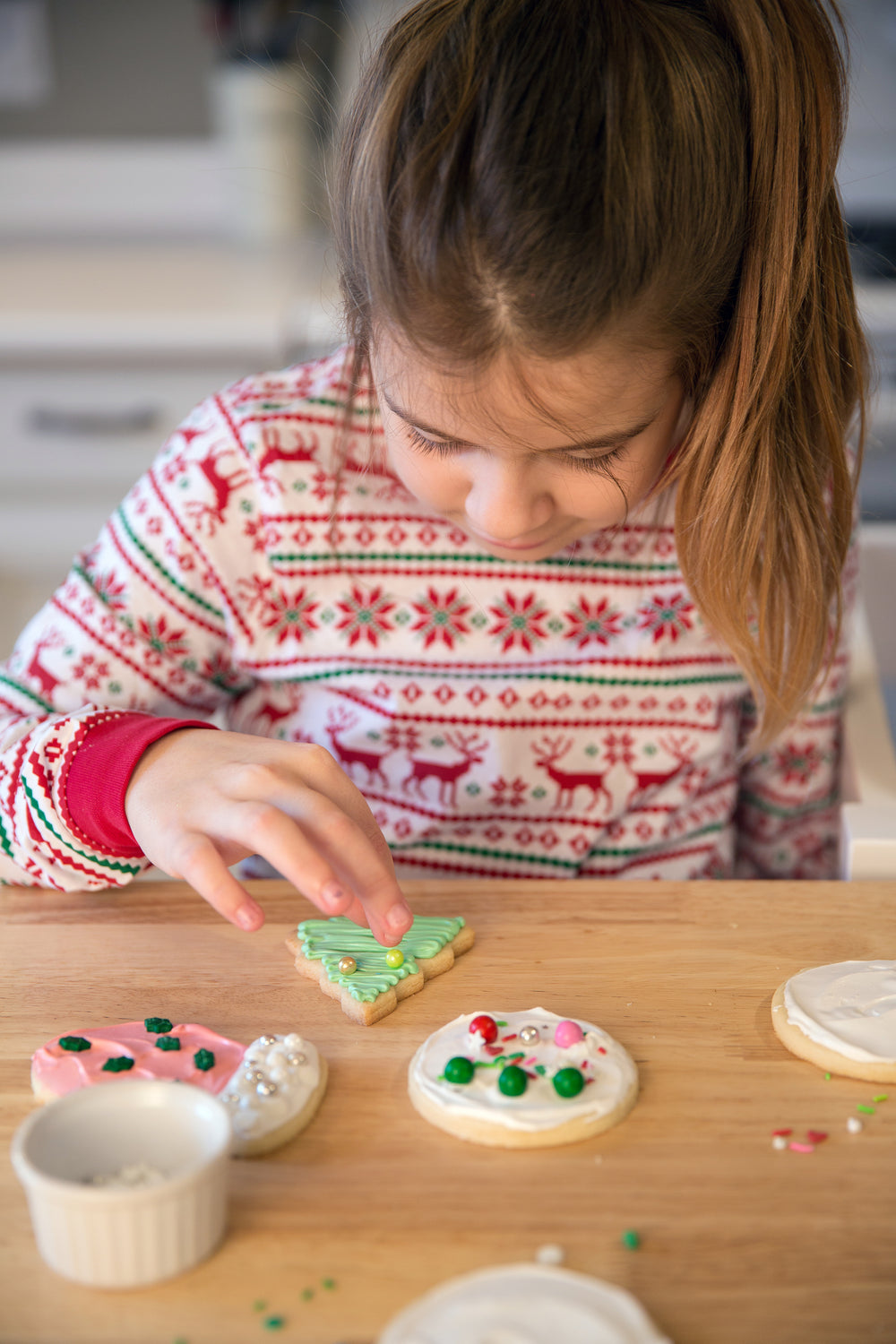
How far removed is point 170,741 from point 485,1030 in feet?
0.92

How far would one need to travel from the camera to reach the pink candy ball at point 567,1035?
2.01ft

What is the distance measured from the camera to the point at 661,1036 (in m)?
0.64

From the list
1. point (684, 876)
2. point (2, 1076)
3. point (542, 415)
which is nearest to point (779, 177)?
point (542, 415)

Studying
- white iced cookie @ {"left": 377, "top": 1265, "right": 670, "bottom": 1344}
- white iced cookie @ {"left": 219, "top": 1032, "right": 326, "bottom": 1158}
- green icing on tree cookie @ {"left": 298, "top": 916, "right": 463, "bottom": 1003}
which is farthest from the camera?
green icing on tree cookie @ {"left": 298, "top": 916, "right": 463, "bottom": 1003}

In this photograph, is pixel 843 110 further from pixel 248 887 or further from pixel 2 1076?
pixel 2 1076

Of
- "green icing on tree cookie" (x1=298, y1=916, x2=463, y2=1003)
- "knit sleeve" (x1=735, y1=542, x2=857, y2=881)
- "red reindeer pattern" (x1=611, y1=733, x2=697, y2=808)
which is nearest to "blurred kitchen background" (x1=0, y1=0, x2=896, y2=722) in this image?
"knit sleeve" (x1=735, y1=542, x2=857, y2=881)

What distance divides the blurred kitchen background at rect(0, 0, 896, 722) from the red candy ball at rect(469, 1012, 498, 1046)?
2.93ft

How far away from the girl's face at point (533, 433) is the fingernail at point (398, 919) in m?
0.24

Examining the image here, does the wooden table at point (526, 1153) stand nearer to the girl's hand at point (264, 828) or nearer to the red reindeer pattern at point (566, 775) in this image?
the girl's hand at point (264, 828)

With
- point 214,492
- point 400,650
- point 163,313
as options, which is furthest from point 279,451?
point 163,313

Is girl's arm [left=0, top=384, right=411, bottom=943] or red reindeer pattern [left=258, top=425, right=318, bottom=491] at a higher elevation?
red reindeer pattern [left=258, top=425, right=318, bottom=491]

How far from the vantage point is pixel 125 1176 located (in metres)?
0.50

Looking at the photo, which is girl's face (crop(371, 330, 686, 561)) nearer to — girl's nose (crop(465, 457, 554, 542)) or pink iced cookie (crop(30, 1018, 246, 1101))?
girl's nose (crop(465, 457, 554, 542))

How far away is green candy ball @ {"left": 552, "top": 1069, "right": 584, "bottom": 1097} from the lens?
0.58m
